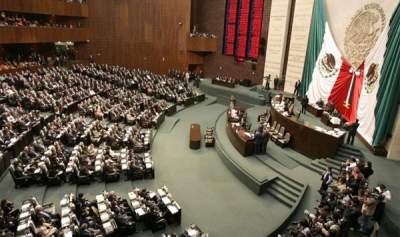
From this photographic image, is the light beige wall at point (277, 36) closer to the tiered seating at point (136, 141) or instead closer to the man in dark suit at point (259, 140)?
the man in dark suit at point (259, 140)

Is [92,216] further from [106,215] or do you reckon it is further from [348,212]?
[348,212]

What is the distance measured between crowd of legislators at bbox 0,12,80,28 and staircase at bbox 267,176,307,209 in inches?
679

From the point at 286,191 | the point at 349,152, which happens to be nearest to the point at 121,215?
the point at 286,191

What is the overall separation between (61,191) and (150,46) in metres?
18.0

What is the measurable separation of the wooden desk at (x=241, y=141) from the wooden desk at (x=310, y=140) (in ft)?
5.52

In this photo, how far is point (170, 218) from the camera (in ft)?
23.0

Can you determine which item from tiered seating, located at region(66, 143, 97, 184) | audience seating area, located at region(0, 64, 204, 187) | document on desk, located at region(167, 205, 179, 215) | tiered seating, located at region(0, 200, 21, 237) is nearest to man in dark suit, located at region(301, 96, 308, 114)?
audience seating area, located at region(0, 64, 204, 187)

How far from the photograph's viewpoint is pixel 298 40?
17000 millimetres

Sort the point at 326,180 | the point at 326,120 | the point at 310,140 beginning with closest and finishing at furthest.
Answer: the point at 326,180 < the point at 310,140 < the point at 326,120

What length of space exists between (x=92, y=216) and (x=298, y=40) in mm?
14835

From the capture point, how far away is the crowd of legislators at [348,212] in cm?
609

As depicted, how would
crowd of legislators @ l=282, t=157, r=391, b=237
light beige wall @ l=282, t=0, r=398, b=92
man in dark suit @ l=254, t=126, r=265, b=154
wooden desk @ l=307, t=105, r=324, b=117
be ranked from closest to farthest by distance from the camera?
crowd of legislators @ l=282, t=157, r=391, b=237, man in dark suit @ l=254, t=126, r=265, b=154, wooden desk @ l=307, t=105, r=324, b=117, light beige wall @ l=282, t=0, r=398, b=92

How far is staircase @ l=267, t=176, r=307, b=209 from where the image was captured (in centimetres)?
816

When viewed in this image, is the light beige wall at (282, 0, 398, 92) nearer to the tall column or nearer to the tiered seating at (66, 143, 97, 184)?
the tall column
